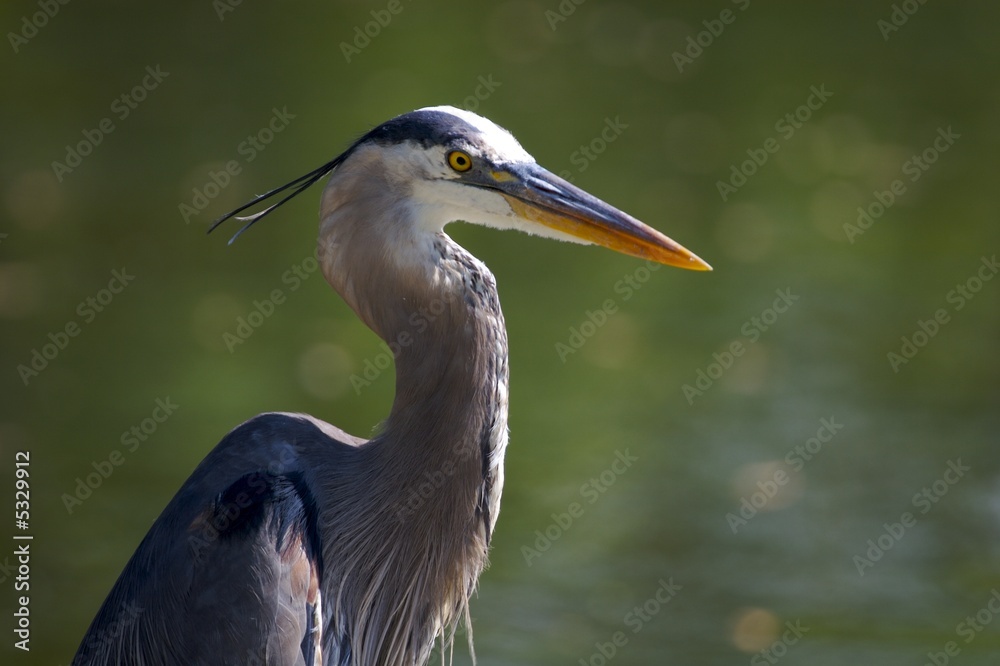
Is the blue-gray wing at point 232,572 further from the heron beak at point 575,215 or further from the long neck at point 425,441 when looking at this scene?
the heron beak at point 575,215

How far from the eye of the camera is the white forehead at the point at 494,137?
295cm

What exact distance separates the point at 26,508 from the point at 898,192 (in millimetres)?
5160

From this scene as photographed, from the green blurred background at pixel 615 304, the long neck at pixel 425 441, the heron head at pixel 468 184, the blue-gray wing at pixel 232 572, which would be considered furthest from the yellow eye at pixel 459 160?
the green blurred background at pixel 615 304

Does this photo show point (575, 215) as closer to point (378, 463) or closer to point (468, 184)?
point (468, 184)

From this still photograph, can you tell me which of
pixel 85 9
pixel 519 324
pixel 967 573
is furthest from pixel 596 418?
pixel 85 9

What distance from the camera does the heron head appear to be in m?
2.91

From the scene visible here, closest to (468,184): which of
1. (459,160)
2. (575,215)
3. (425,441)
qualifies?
(459,160)

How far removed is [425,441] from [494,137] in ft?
2.34

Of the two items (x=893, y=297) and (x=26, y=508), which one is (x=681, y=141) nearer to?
(x=893, y=297)

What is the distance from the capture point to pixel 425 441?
3.01 metres

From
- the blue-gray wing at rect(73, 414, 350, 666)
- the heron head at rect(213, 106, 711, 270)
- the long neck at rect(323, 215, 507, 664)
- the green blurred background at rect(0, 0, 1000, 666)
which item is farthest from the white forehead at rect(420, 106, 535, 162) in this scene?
the green blurred background at rect(0, 0, 1000, 666)

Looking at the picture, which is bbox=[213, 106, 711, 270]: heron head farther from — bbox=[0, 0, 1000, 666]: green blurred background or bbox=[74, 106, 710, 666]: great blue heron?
bbox=[0, 0, 1000, 666]: green blurred background

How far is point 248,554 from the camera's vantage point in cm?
286

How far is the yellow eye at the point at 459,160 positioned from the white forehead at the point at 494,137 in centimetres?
6
